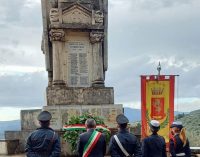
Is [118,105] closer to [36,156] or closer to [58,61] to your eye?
[58,61]

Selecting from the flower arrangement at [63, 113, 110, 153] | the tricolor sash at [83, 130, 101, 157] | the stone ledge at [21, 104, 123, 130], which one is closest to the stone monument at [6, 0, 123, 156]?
the stone ledge at [21, 104, 123, 130]

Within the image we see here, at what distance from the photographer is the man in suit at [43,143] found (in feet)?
27.3

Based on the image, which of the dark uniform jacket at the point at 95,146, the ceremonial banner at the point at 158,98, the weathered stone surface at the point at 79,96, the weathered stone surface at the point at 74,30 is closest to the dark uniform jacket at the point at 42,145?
the dark uniform jacket at the point at 95,146

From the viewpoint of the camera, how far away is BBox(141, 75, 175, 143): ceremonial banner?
13.8 metres

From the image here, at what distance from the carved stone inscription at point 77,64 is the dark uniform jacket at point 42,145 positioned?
711 centimetres

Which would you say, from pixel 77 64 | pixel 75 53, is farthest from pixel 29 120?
pixel 75 53

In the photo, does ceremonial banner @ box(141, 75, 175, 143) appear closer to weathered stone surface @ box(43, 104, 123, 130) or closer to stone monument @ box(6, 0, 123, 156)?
weathered stone surface @ box(43, 104, 123, 130)

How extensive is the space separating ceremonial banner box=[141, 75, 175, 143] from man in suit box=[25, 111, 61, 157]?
569cm

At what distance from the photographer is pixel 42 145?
8.30 meters

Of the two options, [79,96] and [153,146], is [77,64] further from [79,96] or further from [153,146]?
[153,146]

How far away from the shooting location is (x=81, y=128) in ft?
41.8

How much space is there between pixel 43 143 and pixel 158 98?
610 cm

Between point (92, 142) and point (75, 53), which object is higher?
point (75, 53)

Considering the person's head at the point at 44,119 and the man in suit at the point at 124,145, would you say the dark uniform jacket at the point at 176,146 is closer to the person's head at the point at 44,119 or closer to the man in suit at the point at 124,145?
the man in suit at the point at 124,145
